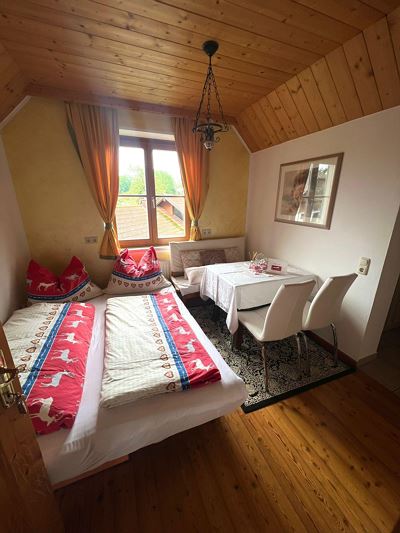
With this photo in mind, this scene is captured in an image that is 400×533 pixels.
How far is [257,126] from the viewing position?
8.70 ft

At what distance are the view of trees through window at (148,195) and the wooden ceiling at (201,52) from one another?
0.62 meters

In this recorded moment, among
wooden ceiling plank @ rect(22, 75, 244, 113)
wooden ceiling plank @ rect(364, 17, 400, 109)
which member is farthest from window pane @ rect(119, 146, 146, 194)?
wooden ceiling plank @ rect(364, 17, 400, 109)

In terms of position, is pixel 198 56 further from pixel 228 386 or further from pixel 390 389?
pixel 390 389

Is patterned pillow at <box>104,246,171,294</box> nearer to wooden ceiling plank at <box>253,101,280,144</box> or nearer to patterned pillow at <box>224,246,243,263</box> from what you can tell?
patterned pillow at <box>224,246,243,263</box>

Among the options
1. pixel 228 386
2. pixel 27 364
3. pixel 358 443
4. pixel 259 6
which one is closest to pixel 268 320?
pixel 228 386

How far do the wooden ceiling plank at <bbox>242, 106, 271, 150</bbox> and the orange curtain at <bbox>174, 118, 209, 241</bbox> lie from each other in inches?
25.0

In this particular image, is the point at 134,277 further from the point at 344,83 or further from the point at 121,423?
the point at 344,83

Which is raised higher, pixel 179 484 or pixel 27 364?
pixel 27 364

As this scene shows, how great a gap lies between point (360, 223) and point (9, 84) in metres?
3.17

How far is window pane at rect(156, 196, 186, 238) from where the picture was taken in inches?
116

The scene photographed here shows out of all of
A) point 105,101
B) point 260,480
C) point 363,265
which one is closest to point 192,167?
point 105,101

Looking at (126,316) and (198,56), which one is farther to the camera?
(126,316)

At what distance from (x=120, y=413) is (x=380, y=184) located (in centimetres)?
239

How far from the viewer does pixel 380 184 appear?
1716 mm
